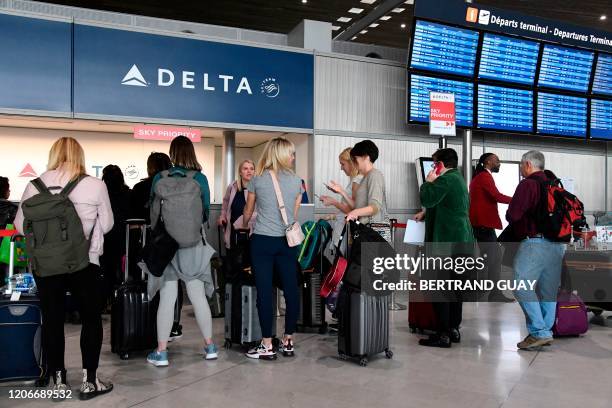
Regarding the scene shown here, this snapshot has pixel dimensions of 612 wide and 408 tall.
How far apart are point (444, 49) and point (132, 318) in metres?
4.81

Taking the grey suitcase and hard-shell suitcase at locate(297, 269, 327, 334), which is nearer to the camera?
the grey suitcase

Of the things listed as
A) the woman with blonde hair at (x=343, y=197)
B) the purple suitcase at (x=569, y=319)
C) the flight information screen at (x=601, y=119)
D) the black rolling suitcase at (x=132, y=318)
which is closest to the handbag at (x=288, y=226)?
the woman with blonde hair at (x=343, y=197)

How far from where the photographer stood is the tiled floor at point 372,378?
298 cm

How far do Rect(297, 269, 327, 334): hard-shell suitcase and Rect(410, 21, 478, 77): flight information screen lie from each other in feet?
10.2

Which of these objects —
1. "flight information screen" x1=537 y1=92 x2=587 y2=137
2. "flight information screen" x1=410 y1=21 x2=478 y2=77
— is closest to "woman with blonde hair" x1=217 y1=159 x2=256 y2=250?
"flight information screen" x1=410 y1=21 x2=478 y2=77

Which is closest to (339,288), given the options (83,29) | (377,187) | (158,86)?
(377,187)

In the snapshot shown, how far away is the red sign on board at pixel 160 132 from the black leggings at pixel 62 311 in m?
3.09

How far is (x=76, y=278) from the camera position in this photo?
3.00 meters

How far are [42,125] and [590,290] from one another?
5.78 m

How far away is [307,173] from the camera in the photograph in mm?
6727

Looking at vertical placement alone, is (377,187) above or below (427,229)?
above

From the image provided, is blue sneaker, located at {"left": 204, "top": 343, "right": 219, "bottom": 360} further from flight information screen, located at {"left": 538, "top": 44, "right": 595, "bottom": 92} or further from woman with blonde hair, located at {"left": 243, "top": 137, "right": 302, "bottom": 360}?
flight information screen, located at {"left": 538, "top": 44, "right": 595, "bottom": 92}

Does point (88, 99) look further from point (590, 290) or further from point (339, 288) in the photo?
point (590, 290)

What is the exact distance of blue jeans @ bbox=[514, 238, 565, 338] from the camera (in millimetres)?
4184
